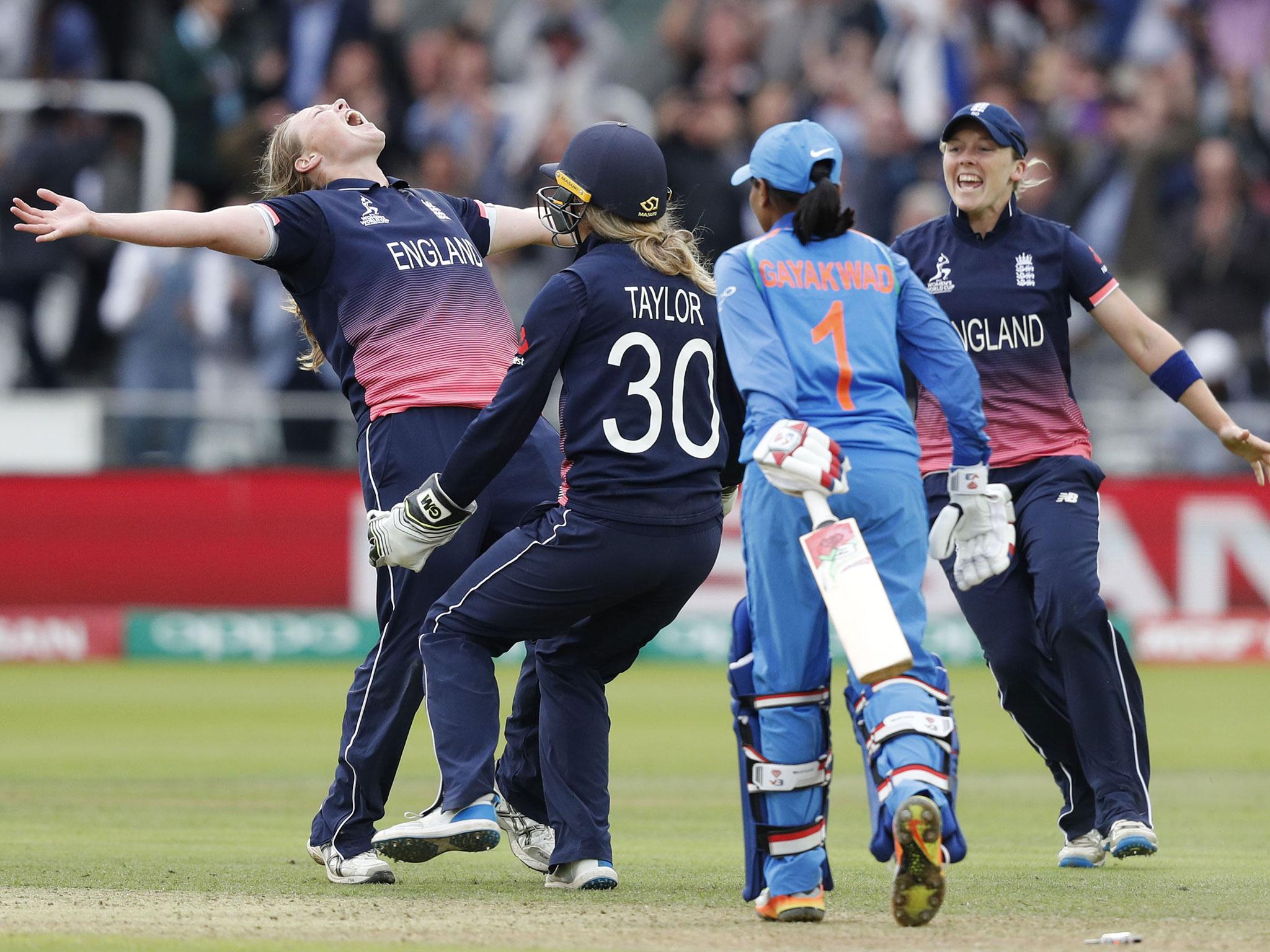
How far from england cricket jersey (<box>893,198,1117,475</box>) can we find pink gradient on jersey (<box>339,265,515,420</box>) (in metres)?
1.78

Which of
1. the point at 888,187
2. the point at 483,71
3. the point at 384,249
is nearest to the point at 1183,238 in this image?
the point at 888,187

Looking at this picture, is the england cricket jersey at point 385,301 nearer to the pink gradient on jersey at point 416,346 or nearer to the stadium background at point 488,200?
the pink gradient on jersey at point 416,346

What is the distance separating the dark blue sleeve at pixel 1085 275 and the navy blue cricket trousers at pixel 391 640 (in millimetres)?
2352

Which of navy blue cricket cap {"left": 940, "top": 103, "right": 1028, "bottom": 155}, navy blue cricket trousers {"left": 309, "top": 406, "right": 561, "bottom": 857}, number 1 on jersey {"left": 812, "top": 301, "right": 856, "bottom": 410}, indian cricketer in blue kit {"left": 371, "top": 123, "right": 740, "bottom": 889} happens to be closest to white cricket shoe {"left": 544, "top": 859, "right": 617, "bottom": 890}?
indian cricketer in blue kit {"left": 371, "top": 123, "right": 740, "bottom": 889}

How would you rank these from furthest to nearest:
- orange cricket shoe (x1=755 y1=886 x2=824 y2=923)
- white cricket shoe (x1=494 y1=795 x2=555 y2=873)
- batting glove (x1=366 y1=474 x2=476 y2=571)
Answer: white cricket shoe (x1=494 y1=795 x2=555 y2=873) → batting glove (x1=366 y1=474 x2=476 y2=571) → orange cricket shoe (x1=755 y1=886 x2=824 y2=923)

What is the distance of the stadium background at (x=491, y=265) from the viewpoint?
16391 mm

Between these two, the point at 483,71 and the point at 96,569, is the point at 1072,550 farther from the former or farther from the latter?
the point at 483,71

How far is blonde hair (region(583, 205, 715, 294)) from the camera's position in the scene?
6.44 meters

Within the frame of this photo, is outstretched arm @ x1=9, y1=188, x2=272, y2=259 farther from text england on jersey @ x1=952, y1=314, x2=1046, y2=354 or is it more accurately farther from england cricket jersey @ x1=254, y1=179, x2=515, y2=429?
text england on jersey @ x1=952, y1=314, x2=1046, y2=354

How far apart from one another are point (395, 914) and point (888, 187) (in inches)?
517

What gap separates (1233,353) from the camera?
55.9 feet

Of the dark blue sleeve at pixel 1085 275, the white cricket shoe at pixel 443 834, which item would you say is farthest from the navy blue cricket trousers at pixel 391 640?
the dark blue sleeve at pixel 1085 275

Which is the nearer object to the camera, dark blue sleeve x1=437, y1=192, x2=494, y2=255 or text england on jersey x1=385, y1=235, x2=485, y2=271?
text england on jersey x1=385, y1=235, x2=485, y2=271

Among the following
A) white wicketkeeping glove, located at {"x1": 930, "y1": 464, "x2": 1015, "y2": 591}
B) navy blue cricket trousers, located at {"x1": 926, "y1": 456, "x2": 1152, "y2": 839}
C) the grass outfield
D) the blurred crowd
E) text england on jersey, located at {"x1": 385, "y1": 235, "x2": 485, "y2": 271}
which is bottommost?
the grass outfield
